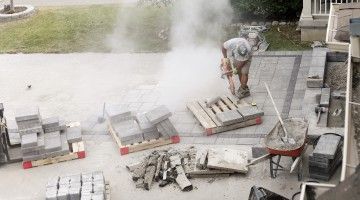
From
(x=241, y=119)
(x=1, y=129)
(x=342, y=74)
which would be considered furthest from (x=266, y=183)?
(x=1, y=129)

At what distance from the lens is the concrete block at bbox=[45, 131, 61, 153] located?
11.5 meters

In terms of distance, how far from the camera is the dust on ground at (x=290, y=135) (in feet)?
33.4

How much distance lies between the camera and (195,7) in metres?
17.9

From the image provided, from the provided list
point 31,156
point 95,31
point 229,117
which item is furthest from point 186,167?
point 95,31

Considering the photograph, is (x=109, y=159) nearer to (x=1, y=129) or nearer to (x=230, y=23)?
(x=1, y=129)

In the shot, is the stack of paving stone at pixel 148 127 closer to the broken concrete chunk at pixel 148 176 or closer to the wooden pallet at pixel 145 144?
the wooden pallet at pixel 145 144

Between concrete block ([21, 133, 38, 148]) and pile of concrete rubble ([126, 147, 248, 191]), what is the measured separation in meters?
1.94

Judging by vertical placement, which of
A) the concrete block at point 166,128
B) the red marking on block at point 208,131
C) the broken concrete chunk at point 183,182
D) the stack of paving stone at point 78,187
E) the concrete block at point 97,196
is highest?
the concrete block at point 166,128

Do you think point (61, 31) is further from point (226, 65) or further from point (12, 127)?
point (226, 65)

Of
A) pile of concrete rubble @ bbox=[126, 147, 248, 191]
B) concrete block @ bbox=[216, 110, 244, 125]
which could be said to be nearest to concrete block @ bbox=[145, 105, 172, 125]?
pile of concrete rubble @ bbox=[126, 147, 248, 191]

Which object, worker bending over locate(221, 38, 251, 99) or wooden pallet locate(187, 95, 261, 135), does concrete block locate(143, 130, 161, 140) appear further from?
worker bending over locate(221, 38, 251, 99)

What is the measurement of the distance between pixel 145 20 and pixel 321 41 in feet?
20.5

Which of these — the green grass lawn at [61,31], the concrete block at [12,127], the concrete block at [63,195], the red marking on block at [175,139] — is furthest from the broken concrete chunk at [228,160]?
the green grass lawn at [61,31]

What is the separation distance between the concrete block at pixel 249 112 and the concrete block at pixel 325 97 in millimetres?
1256
